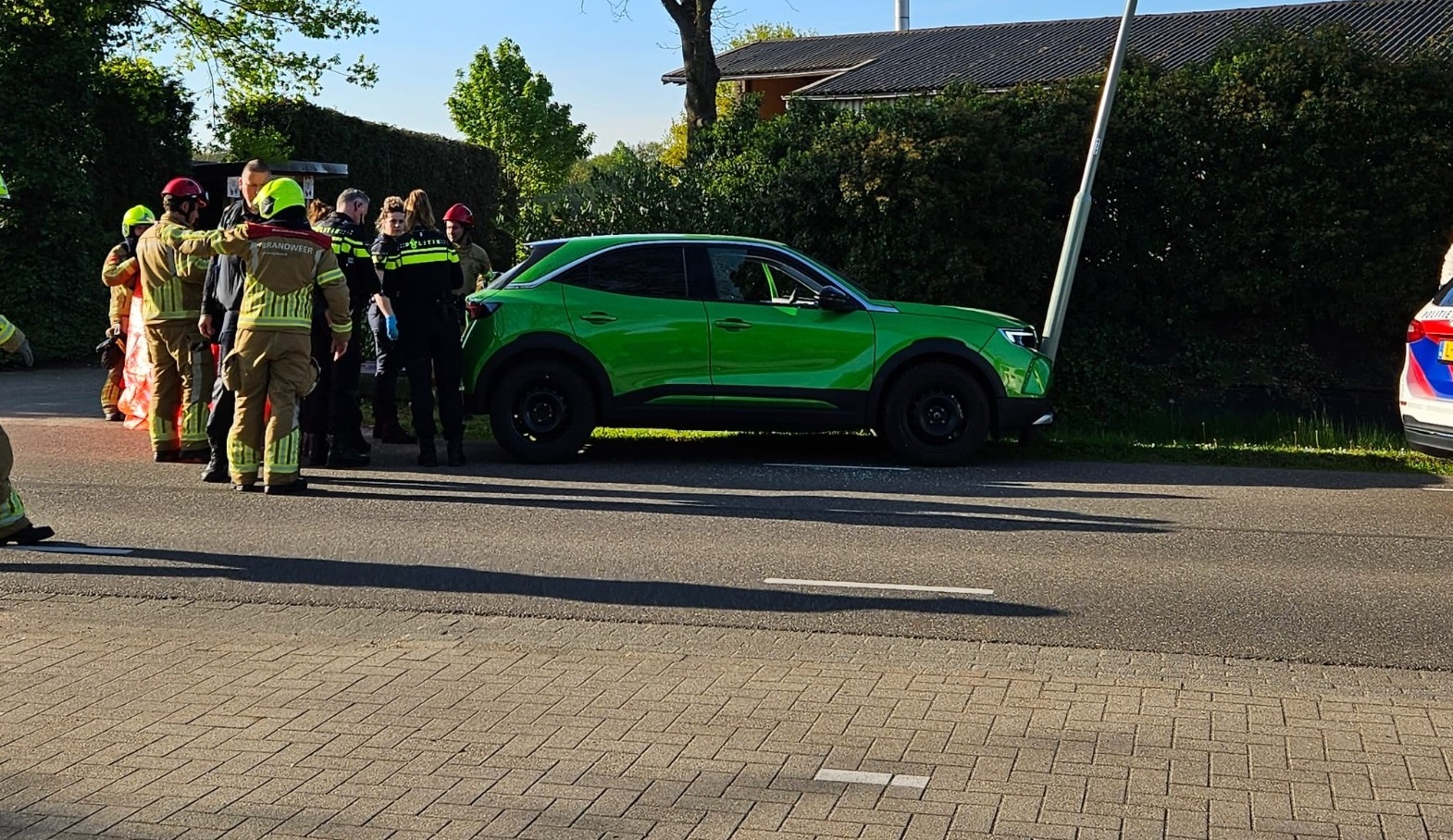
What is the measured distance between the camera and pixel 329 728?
18.0 feet

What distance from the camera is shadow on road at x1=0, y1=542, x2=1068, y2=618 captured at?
755cm

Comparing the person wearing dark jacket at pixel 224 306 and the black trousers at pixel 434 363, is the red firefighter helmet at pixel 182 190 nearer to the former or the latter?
the person wearing dark jacket at pixel 224 306

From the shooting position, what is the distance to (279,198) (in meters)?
10.4

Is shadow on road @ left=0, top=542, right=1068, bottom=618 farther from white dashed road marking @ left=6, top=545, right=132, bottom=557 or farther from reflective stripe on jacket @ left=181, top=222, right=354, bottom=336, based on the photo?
reflective stripe on jacket @ left=181, top=222, right=354, bottom=336

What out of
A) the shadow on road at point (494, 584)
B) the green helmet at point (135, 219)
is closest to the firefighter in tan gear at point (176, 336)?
the green helmet at point (135, 219)

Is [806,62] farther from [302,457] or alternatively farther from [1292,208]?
[302,457]

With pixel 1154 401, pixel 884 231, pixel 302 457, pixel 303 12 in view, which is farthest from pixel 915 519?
pixel 303 12

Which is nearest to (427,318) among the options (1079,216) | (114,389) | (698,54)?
(114,389)

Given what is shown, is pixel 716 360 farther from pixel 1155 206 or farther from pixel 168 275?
pixel 1155 206

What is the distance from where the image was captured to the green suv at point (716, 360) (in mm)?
12383

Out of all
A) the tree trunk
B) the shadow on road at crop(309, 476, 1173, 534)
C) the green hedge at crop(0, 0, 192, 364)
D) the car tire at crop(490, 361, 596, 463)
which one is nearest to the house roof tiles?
the tree trunk

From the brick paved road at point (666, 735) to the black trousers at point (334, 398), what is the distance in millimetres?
4865

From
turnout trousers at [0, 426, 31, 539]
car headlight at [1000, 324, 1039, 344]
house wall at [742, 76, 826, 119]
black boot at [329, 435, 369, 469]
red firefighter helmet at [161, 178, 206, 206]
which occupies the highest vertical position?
house wall at [742, 76, 826, 119]

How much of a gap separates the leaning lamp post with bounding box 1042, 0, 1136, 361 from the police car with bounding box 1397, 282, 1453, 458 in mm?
5140
